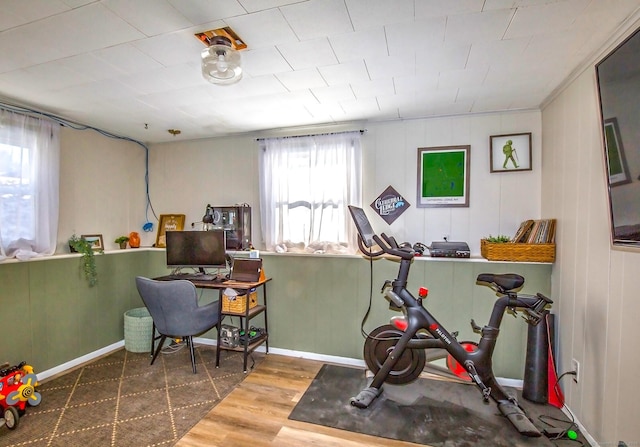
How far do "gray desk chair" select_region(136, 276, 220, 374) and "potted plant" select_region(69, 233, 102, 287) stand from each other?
2.49 feet

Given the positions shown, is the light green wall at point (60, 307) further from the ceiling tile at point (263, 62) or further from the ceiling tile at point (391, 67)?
the ceiling tile at point (391, 67)

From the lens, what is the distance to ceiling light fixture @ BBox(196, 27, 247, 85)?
1639 millimetres

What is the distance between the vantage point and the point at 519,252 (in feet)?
8.36

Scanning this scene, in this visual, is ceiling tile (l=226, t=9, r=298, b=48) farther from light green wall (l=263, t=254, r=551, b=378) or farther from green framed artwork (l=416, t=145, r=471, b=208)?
light green wall (l=263, t=254, r=551, b=378)

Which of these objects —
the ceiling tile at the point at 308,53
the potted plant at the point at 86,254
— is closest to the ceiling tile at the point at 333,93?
the ceiling tile at the point at 308,53

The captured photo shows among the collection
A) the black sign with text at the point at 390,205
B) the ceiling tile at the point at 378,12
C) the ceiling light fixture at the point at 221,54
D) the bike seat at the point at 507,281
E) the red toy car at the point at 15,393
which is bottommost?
the red toy car at the point at 15,393

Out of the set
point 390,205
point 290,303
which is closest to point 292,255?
point 290,303

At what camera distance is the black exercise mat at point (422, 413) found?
2002mm

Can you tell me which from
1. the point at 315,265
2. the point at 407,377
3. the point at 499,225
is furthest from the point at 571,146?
the point at 315,265

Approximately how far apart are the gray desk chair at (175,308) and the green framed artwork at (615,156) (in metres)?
2.96

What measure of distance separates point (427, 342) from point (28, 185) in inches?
140

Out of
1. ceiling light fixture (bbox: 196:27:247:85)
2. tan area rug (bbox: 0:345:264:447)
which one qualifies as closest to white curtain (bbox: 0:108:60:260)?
tan area rug (bbox: 0:345:264:447)

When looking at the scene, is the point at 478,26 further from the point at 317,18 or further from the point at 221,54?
the point at 221,54

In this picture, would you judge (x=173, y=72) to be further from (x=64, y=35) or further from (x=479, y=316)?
(x=479, y=316)
